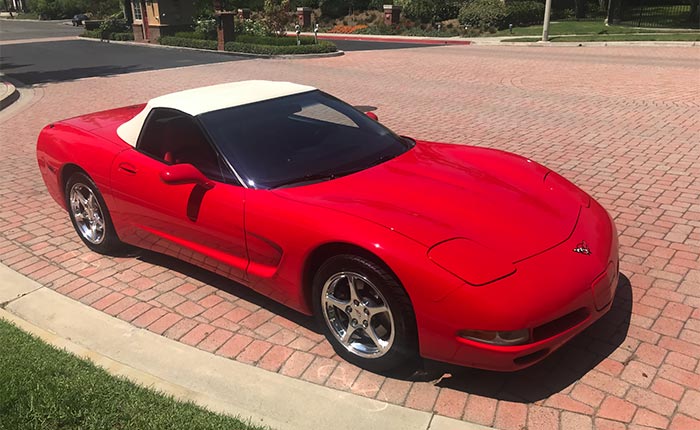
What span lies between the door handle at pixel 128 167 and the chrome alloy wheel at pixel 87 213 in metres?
0.56

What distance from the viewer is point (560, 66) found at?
17.1 metres

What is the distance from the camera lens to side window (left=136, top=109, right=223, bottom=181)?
149 inches

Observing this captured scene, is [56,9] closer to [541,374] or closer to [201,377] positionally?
[201,377]

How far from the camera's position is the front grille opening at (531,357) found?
8.95ft

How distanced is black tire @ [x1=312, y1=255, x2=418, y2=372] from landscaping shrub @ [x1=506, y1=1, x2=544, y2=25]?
37.2 meters

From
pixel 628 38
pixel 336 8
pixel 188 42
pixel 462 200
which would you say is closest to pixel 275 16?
pixel 188 42

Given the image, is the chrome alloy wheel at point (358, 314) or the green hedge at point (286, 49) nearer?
the chrome alloy wheel at point (358, 314)

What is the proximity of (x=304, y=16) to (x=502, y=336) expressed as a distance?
48663 millimetres

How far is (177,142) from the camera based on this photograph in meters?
4.03

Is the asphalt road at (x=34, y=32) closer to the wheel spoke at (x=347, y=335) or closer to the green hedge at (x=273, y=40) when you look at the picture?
the green hedge at (x=273, y=40)

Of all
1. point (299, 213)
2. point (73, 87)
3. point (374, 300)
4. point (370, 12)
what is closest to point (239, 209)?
point (299, 213)

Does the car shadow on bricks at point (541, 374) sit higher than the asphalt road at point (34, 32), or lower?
lower

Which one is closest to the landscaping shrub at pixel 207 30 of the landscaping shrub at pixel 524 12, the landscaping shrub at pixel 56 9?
the landscaping shrub at pixel 524 12

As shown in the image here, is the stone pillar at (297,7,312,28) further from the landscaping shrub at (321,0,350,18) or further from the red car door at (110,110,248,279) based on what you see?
the red car door at (110,110,248,279)
